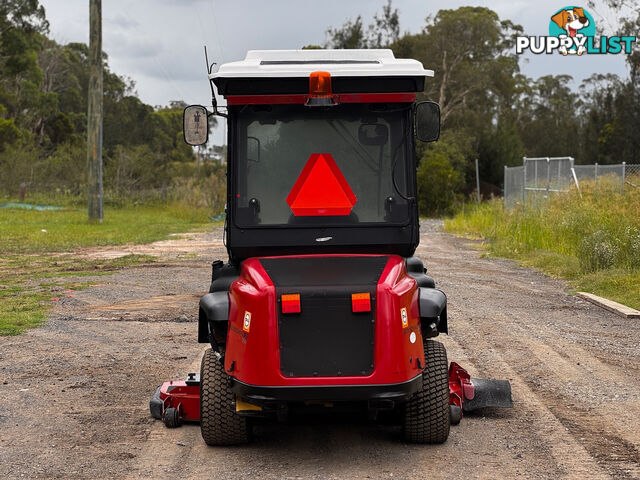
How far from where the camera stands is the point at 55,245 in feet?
71.5

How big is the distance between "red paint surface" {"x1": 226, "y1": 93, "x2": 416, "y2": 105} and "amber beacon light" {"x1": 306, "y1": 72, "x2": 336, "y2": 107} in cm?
9

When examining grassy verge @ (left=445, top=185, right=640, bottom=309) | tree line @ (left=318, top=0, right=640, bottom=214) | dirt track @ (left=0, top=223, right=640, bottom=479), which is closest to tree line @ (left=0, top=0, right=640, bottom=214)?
tree line @ (left=318, top=0, right=640, bottom=214)

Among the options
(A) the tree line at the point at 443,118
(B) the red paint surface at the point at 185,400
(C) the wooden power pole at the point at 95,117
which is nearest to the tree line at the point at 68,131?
(A) the tree line at the point at 443,118

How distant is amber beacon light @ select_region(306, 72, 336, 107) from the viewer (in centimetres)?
610

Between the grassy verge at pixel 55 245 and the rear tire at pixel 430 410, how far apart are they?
5.81 meters

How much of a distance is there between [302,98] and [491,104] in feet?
182

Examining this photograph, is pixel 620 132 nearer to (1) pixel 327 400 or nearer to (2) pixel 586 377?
(2) pixel 586 377

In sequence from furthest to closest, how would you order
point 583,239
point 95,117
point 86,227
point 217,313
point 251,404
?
point 95,117
point 86,227
point 583,239
point 217,313
point 251,404

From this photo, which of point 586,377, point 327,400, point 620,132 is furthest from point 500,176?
point 327,400

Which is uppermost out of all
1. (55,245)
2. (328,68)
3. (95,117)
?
(95,117)

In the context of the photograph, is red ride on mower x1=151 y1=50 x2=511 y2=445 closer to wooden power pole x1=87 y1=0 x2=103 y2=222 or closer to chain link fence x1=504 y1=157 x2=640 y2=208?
chain link fence x1=504 y1=157 x2=640 y2=208

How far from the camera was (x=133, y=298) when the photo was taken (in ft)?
43.7

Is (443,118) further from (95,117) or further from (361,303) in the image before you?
(361,303)

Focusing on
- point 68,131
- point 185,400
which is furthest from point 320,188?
point 68,131
